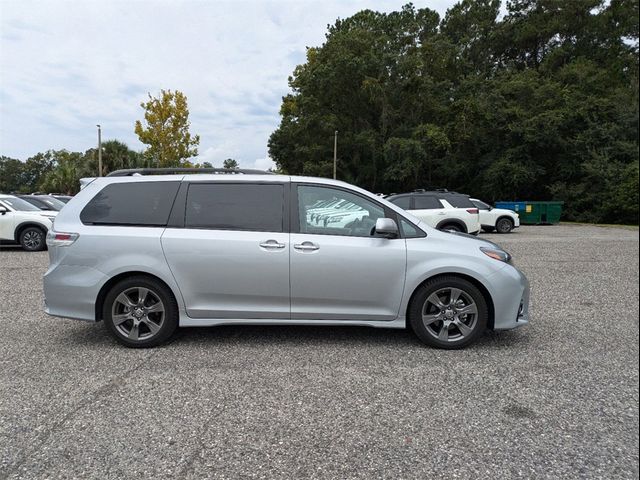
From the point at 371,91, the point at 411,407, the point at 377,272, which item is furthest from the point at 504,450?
the point at 371,91

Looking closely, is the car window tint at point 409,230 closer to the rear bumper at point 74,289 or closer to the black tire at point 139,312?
the black tire at point 139,312

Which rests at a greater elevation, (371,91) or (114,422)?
(371,91)

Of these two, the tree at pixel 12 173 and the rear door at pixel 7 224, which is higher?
the tree at pixel 12 173

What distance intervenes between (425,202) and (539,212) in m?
14.4

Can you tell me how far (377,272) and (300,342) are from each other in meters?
1.11

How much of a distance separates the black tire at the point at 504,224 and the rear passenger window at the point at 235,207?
53.2 feet

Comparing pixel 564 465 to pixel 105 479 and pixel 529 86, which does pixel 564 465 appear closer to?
pixel 105 479

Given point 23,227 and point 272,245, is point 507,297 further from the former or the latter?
point 23,227

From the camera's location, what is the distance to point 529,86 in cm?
3133

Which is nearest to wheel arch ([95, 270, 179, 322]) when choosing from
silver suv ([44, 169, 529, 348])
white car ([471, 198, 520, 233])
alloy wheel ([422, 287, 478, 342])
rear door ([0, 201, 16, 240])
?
silver suv ([44, 169, 529, 348])

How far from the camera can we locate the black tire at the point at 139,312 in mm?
4473

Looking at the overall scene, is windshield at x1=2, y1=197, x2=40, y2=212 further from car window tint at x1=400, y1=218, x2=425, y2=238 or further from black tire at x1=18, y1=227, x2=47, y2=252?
car window tint at x1=400, y1=218, x2=425, y2=238

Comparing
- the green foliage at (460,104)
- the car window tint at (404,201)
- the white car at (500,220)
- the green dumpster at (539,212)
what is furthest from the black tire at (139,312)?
the green foliage at (460,104)

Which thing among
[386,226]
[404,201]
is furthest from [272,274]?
[404,201]
